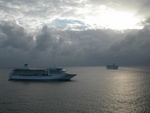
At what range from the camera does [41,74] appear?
421 ft

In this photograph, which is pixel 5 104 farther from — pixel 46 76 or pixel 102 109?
pixel 46 76

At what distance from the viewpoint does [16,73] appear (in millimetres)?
134875

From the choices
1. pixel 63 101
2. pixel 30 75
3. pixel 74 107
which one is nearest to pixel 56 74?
pixel 30 75

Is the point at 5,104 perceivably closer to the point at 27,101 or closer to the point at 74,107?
the point at 27,101

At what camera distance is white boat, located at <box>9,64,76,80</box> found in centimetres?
12584

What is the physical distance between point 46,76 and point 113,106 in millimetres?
73946

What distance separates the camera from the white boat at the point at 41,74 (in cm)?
12584

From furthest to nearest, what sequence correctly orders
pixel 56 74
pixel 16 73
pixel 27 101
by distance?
pixel 16 73, pixel 56 74, pixel 27 101

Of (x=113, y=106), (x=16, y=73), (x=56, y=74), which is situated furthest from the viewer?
(x=16, y=73)

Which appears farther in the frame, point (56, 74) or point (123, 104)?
point (56, 74)

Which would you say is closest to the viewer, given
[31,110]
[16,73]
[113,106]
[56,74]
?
[31,110]

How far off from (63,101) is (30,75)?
68634 mm

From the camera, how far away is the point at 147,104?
199ft

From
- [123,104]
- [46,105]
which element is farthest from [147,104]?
[46,105]
